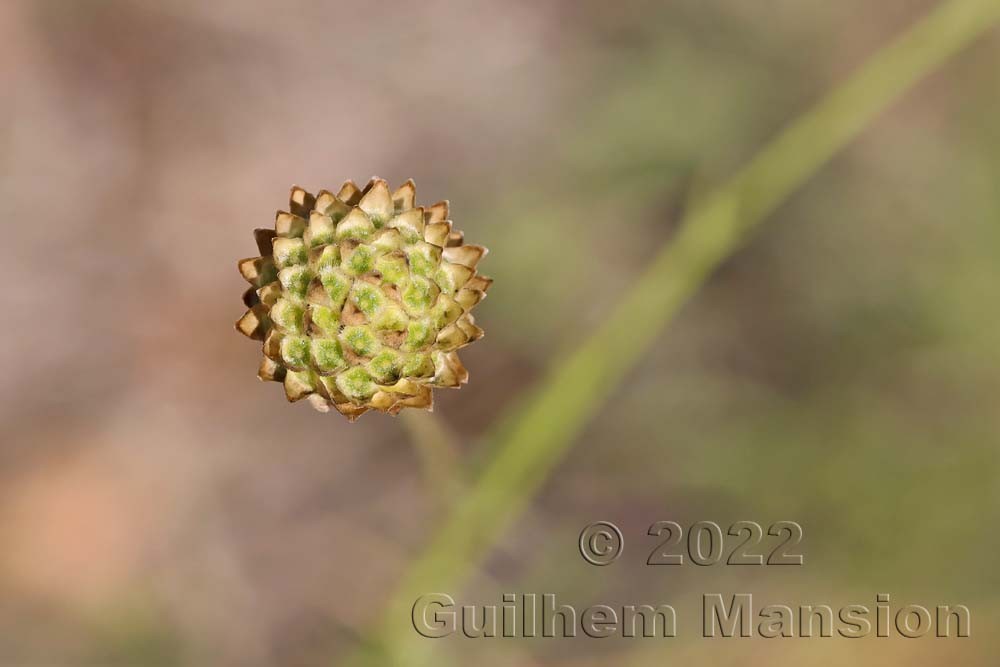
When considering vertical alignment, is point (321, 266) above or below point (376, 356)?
above

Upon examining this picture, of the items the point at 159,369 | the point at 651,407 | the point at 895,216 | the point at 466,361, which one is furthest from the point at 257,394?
the point at 895,216

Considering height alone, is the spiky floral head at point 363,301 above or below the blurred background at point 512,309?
below

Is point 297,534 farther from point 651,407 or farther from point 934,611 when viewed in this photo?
point 934,611

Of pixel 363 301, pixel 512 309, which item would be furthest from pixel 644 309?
pixel 363 301

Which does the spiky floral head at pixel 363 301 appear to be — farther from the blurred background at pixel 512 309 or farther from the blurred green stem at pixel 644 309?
the blurred background at pixel 512 309

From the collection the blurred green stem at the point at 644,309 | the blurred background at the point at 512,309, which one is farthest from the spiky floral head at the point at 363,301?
the blurred background at the point at 512,309

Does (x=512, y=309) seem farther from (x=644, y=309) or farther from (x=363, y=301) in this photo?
(x=363, y=301)

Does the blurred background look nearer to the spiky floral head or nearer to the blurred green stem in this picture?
the blurred green stem
